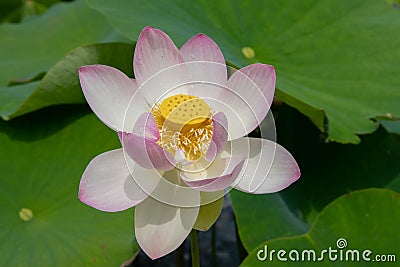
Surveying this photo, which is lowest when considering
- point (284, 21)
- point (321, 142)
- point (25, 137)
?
point (321, 142)

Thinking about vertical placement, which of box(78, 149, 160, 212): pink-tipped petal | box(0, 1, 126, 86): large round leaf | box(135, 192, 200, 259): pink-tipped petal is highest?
box(78, 149, 160, 212): pink-tipped petal

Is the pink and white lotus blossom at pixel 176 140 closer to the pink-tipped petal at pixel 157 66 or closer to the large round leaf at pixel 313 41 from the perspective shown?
the pink-tipped petal at pixel 157 66

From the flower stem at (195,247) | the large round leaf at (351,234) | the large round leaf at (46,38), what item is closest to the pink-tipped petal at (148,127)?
the flower stem at (195,247)

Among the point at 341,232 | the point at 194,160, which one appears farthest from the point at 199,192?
the point at 341,232

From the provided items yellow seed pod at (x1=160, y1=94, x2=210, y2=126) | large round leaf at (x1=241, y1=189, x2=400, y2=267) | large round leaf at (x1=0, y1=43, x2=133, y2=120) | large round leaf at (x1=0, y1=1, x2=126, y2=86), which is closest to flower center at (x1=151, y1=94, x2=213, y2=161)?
yellow seed pod at (x1=160, y1=94, x2=210, y2=126)

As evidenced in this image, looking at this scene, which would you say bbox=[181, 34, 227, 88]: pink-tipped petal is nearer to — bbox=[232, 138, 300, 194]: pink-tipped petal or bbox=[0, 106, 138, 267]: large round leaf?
bbox=[232, 138, 300, 194]: pink-tipped petal

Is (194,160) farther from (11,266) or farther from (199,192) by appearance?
(11,266)

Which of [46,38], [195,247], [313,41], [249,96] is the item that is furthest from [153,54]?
[46,38]
